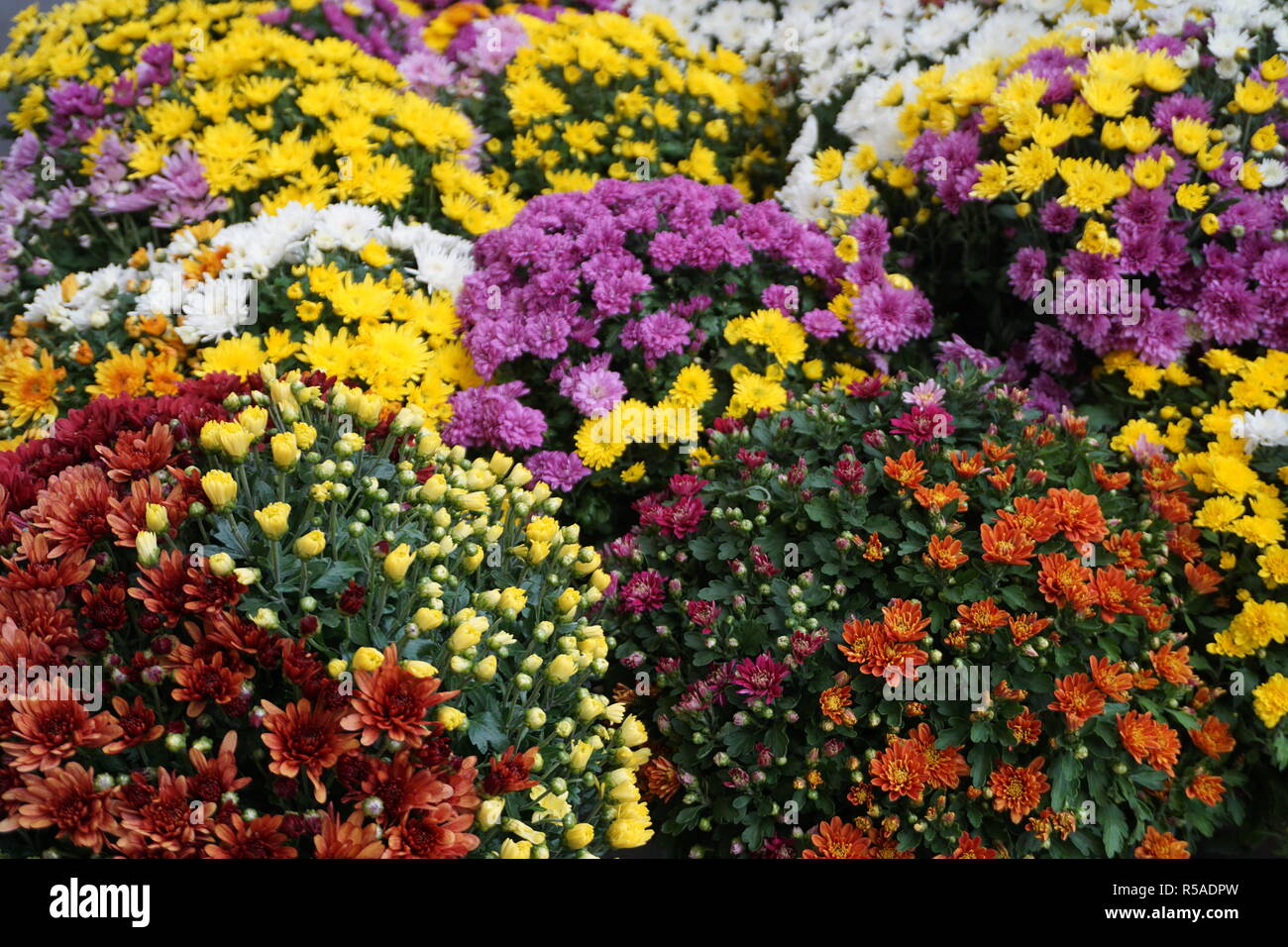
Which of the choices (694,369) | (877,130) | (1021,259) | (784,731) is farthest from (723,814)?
(877,130)

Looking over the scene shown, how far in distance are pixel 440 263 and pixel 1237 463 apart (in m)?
2.29

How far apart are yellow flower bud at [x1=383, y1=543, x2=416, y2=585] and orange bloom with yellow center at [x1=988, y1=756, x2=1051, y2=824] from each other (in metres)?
1.28

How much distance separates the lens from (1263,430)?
2.51 meters

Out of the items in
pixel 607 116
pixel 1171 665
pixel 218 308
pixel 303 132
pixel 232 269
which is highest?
pixel 607 116

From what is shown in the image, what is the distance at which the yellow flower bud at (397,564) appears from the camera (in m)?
1.60

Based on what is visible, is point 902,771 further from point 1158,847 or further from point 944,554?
point 1158,847

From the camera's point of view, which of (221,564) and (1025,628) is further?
(1025,628)

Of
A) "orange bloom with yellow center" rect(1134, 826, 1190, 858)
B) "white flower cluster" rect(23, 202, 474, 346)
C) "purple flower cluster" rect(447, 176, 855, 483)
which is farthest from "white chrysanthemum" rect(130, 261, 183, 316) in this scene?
"orange bloom with yellow center" rect(1134, 826, 1190, 858)

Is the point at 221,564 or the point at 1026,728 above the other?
the point at 221,564

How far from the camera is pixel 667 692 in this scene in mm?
2361

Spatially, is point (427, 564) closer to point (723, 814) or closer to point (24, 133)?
point (723, 814)

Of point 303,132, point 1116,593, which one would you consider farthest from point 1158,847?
point 303,132

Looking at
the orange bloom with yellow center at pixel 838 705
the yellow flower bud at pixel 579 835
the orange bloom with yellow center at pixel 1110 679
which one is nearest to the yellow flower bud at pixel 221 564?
the yellow flower bud at pixel 579 835
